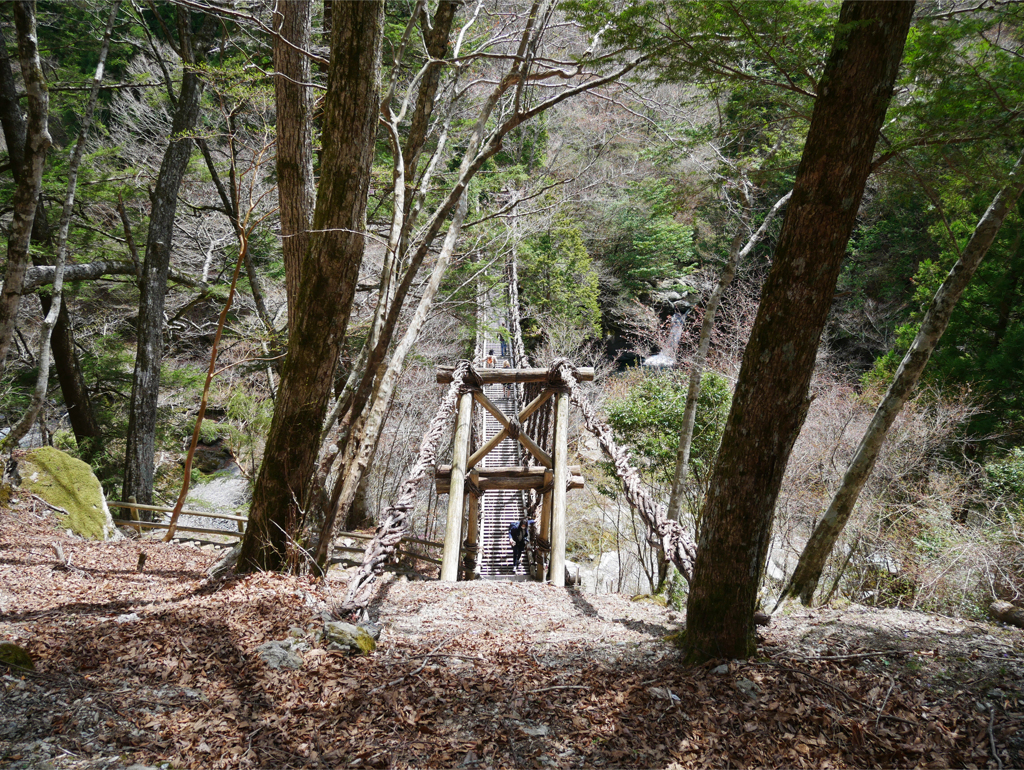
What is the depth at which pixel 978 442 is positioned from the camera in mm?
9102

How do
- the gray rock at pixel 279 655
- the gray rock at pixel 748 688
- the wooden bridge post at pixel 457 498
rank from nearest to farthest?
the gray rock at pixel 748 688
the gray rock at pixel 279 655
the wooden bridge post at pixel 457 498

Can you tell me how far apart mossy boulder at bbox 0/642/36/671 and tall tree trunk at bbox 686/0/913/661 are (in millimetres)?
2804

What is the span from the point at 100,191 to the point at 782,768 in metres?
9.23

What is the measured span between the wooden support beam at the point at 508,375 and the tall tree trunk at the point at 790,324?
378 cm

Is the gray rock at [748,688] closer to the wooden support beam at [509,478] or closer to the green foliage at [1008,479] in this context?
the wooden support beam at [509,478]

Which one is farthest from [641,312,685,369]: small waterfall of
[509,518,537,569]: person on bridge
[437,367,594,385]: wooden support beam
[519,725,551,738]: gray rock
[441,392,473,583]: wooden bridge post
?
[519,725,551,738]: gray rock

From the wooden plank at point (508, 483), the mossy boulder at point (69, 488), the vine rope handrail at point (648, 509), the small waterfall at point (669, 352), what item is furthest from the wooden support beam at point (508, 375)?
the small waterfall at point (669, 352)

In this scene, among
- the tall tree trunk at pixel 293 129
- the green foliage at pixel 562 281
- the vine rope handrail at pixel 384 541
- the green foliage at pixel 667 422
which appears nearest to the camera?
the vine rope handrail at pixel 384 541

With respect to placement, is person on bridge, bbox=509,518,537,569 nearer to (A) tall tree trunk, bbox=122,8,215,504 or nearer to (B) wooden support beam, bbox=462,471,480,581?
(B) wooden support beam, bbox=462,471,480,581

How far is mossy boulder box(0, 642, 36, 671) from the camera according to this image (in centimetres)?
196

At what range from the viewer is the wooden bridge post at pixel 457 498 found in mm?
4906

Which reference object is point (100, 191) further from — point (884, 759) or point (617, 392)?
point (617, 392)

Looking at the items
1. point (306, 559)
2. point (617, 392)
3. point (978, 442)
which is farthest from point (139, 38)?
point (978, 442)

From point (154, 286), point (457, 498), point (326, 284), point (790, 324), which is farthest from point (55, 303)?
point (790, 324)
